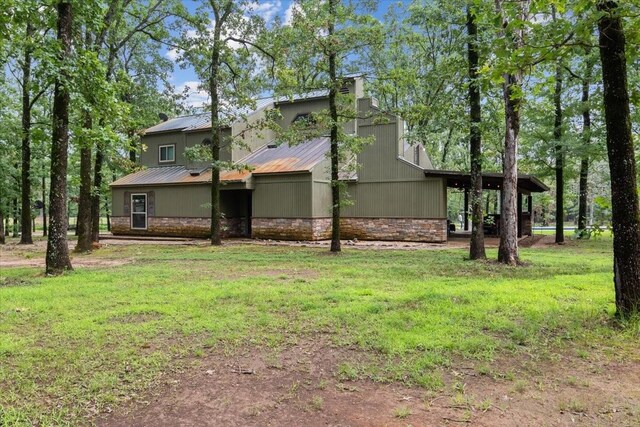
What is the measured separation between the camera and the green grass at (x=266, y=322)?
3275mm

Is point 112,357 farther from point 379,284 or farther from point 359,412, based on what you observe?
point 379,284

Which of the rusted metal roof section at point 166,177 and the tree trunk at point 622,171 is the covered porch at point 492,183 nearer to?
the tree trunk at point 622,171

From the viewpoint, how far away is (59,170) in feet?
26.6

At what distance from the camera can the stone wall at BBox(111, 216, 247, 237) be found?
19.2 m

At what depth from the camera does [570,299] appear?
5645 millimetres

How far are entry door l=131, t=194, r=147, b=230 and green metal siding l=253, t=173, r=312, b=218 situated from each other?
20.8ft

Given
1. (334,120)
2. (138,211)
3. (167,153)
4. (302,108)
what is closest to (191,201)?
(138,211)

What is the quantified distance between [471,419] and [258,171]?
16005 mm

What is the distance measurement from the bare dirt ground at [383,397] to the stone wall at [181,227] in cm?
1609

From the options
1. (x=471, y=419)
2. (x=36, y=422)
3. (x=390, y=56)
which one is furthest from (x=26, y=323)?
(x=390, y=56)

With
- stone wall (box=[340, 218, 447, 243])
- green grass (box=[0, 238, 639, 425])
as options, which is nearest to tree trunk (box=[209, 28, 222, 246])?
stone wall (box=[340, 218, 447, 243])

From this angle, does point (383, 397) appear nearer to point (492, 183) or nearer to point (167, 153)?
point (492, 183)

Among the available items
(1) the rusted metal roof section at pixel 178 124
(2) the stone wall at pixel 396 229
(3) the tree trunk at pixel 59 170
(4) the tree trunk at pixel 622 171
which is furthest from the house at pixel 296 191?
(4) the tree trunk at pixel 622 171

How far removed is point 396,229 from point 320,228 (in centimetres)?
310
